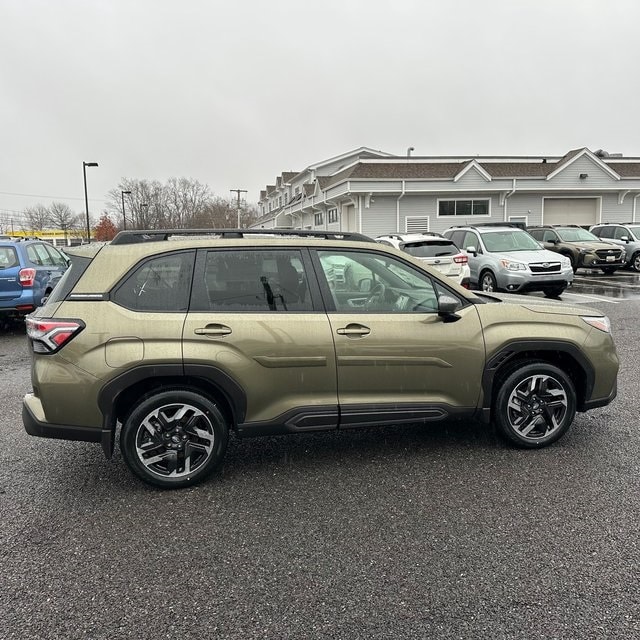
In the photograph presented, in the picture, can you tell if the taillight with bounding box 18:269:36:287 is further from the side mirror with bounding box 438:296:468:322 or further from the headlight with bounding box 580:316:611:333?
the headlight with bounding box 580:316:611:333

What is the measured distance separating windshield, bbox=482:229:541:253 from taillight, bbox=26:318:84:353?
11.6 meters

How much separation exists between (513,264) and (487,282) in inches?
41.5

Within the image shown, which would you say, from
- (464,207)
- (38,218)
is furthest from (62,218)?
(464,207)

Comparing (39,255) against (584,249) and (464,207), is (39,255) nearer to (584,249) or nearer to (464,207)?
(584,249)

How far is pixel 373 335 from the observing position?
3.50 meters

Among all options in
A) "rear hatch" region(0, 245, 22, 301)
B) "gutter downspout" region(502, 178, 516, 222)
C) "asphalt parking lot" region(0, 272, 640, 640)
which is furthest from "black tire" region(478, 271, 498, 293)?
"gutter downspout" region(502, 178, 516, 222)

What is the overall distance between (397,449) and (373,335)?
1.04m

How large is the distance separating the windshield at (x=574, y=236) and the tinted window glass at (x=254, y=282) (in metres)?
17.0

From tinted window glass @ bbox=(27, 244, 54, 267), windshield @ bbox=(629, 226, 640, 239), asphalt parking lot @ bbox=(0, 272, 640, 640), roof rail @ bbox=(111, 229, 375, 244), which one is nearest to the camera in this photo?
asphalt parking lot @ bbox=(0, 272, 640, 640)

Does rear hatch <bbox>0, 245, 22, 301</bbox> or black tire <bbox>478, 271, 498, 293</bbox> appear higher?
rear hatch <bbox>0, 245, 22, 301</bbox>

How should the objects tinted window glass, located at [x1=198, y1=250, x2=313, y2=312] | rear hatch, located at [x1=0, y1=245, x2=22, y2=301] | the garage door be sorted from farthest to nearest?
the garage door < rear hatch, located at [x1=0, y1=245, x2=22, y2=301] < tinted window glass, located at [x1=198, y1=250, x2=313, y2=312]

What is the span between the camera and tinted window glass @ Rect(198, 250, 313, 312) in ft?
11.3

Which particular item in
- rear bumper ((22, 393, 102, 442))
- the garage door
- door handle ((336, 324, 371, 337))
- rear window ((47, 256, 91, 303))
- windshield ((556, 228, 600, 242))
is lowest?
rear bumper ((22, 393, 102, 442))

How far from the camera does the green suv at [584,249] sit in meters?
17.0
